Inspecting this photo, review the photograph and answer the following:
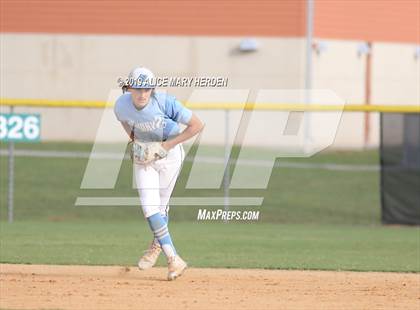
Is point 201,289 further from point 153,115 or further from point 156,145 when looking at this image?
point 153,115

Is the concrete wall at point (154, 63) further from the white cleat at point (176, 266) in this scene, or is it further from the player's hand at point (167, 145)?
the white cleat at point (176, 266)

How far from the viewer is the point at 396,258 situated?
1377 cm

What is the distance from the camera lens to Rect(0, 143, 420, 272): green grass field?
1346cm

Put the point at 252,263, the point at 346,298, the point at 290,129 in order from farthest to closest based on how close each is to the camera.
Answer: the point at 290,129 < the point at 252,263 < the point at 346,298

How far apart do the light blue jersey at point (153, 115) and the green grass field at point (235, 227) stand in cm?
243

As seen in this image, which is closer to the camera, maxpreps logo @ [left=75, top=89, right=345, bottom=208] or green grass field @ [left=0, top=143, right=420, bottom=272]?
green grass field @ [left=0, top=143, right=420, bottom=272]

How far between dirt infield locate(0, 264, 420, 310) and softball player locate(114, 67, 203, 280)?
0.54 m

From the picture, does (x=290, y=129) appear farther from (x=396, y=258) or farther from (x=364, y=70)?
(x=396, y=258)

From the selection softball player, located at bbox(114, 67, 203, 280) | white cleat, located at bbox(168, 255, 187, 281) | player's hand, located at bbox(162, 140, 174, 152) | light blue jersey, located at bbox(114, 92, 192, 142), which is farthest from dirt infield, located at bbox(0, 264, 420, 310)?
light blue jersey, located at bbox(114, 92, 192, 142)

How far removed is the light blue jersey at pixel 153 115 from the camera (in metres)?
10.7

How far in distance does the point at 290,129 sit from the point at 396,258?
12.5 m

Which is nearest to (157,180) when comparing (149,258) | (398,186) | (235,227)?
(149,258)

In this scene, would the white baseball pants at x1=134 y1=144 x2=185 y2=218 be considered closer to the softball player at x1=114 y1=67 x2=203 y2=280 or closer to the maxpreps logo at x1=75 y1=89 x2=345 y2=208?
the softball player at x1=114 y1=67 x2=203 y2=280

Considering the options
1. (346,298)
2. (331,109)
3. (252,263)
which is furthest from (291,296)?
(331,109)
